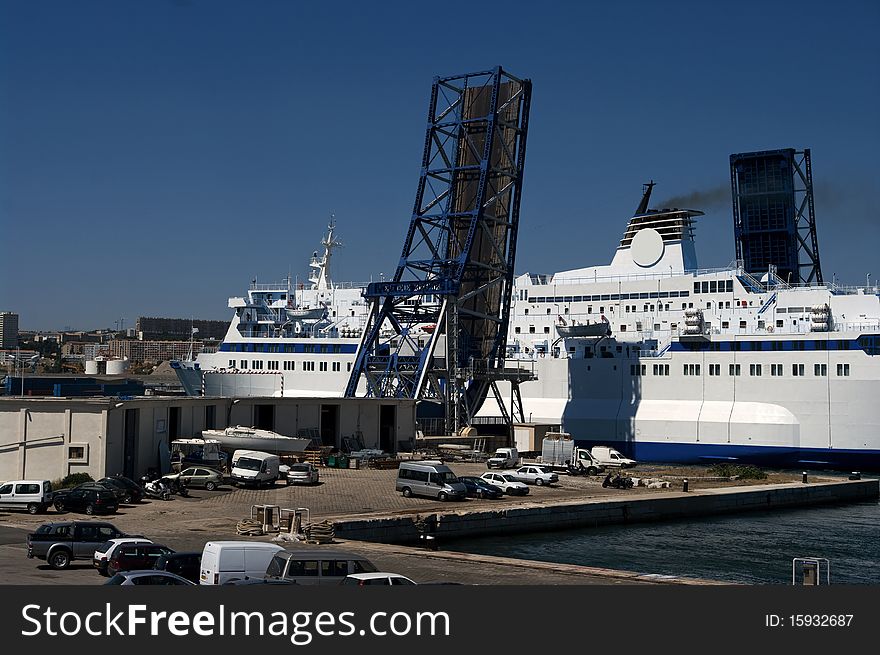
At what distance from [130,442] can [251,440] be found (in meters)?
4.90

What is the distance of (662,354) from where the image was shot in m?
48.8

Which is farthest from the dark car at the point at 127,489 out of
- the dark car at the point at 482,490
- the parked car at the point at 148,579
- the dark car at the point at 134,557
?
the parked car at the point at 148,579

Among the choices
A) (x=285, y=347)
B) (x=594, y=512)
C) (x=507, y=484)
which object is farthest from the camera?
(x=285, y=347)

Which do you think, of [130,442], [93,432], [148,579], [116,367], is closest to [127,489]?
[93,432]

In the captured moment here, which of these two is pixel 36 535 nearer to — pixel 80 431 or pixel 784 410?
pixel 80 431

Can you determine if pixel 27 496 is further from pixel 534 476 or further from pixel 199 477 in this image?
pixel 534 476

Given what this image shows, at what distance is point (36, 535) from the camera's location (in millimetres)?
15633

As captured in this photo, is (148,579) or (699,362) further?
(699,362)

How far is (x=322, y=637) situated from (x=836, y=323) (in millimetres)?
42542

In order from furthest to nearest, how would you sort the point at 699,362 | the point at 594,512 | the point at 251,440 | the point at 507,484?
the point at 699,362
the point at 251,440
the point at 507,484
the point at 594,512

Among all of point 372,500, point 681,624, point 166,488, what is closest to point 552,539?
point 372,500

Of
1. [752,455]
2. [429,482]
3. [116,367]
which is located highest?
[116,367]

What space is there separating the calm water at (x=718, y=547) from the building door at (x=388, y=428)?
13475mm

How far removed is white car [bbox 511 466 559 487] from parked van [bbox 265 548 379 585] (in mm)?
19797
